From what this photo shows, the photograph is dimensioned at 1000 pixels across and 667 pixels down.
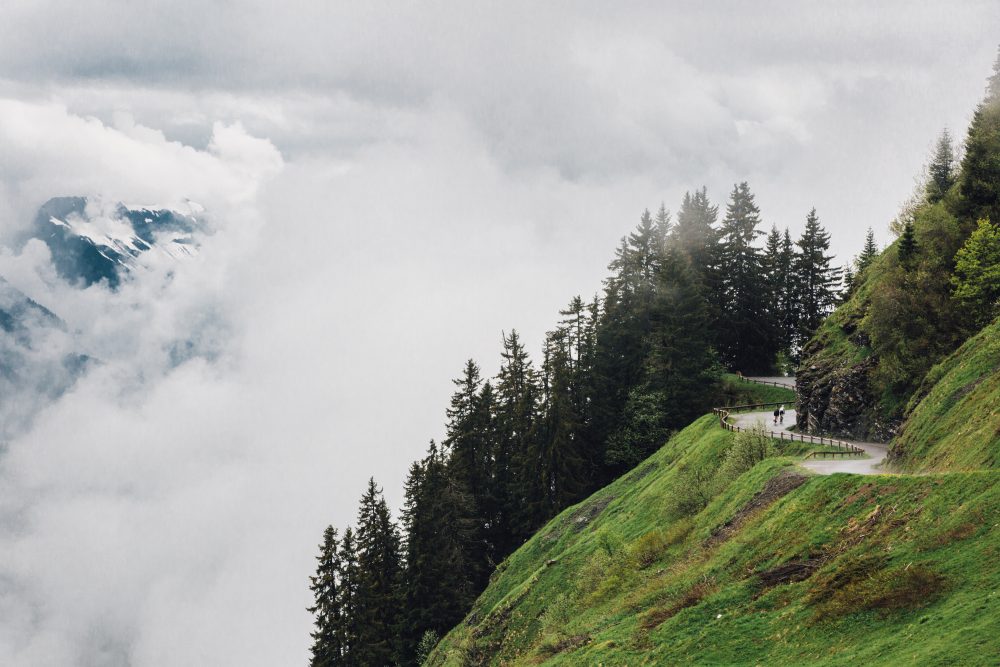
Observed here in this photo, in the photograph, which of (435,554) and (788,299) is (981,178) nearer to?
(788,299)

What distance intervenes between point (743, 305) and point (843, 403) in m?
36.8

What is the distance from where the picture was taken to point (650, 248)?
7638cm

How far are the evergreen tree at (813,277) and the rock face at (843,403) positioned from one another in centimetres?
3734

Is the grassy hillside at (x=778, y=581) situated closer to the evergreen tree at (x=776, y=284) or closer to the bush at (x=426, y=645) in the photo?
the bush at (x=426, y=645)

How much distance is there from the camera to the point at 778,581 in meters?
23.1

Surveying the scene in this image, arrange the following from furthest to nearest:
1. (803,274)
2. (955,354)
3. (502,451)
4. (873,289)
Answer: (803,274) → (502,451) → (873,289) → (955,354)

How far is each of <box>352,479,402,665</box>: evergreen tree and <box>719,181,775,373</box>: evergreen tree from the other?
43202 millimetres

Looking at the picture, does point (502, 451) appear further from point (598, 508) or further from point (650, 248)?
point (650, 248)

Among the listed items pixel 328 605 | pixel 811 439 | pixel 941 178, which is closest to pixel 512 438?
pixel 328 605

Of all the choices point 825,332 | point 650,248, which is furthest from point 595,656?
point 650,248

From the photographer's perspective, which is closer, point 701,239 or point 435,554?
→ point 435,554

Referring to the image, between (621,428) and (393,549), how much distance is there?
25.5 meters

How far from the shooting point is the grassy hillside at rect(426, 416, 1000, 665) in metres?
17.8

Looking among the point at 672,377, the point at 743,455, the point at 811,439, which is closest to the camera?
the point at 743,455
